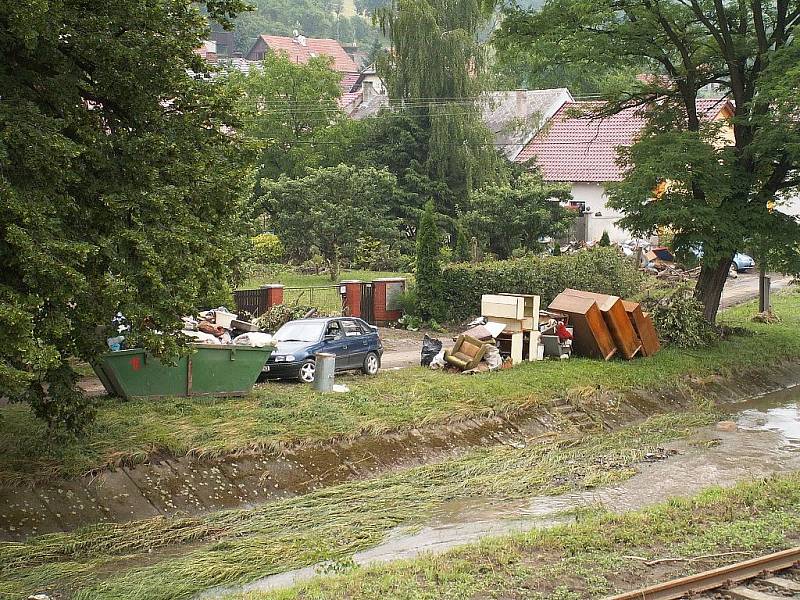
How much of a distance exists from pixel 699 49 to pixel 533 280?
9128mm

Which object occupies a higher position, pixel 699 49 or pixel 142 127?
pixel 699 49

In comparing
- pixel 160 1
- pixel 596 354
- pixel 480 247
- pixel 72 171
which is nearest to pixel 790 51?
pixel 596 354

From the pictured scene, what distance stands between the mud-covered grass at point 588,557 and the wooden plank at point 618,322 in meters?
12.5

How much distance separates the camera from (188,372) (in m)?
19.1

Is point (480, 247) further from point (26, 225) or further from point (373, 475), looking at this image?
point (26, 225)

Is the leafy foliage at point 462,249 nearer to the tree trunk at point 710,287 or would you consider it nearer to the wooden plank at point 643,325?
the tree trunk at point 710,287

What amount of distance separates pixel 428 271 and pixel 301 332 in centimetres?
988

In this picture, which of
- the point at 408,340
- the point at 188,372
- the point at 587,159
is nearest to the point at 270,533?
the point at 188,372

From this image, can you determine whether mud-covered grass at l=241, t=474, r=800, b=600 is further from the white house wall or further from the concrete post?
the white house wall

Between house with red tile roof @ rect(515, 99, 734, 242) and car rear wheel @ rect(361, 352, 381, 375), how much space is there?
27.7m

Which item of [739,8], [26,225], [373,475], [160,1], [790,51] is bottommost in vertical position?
[373,475]

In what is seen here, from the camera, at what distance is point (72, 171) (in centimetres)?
1338

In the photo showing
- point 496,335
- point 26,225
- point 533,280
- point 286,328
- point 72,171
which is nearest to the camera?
point 26,225

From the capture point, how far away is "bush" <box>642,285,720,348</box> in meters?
29.5
